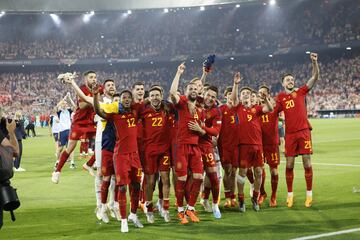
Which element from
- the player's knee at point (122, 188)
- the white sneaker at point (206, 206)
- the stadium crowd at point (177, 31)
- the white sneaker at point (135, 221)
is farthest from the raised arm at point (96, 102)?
the stadium crowd at point (177, 31)

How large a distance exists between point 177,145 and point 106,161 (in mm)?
1216

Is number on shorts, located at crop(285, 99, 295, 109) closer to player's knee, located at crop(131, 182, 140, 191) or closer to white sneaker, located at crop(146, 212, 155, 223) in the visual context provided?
white sneaker, located at crop(146, 212, 155, 223)

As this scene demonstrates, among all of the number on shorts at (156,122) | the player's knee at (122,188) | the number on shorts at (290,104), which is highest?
the number on shorts at (290,104)

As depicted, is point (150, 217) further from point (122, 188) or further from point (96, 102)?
point (96, 102)

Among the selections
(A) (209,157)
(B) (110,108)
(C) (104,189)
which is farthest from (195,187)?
(B) (110,108)

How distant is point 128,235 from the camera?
7.71 m

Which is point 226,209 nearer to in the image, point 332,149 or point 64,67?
point 332,149

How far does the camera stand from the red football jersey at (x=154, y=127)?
8773 mm

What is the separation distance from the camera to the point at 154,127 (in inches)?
346

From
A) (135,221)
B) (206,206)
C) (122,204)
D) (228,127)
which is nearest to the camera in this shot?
(122,204)

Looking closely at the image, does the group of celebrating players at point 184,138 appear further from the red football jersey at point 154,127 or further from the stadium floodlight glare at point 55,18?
the stadium floodlight glare at point 55,18

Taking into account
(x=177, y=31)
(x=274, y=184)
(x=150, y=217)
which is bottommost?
(x=150, y=217)

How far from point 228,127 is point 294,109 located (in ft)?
4.38

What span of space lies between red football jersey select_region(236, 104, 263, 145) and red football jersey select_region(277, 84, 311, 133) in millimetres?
588
